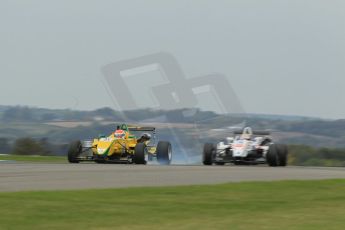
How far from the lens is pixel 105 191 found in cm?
1430

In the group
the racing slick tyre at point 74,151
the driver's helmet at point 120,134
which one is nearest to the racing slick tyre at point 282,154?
the driver's helmet at point 120,134

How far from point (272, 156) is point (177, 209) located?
1791 centimetres

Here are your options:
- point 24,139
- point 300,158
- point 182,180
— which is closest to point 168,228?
point 182,180

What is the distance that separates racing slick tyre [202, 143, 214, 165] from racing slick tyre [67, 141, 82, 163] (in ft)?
16.5

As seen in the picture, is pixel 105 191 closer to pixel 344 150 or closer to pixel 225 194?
pixel 225 194

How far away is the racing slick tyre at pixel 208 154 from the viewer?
3070 centimetres

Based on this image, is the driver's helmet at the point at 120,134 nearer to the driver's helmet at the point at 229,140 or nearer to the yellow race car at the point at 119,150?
the yellow race car at the point at 119,150

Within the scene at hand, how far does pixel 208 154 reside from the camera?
3073 cm

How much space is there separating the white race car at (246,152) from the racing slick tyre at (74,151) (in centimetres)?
507

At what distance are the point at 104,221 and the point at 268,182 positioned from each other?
7.94m

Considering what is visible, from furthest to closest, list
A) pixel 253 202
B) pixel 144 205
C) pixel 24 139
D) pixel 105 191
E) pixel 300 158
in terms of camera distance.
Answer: pixel 24 139 → pixel 300 158 → pixel 105 191 → pixel 253 202 → pixel 144 205

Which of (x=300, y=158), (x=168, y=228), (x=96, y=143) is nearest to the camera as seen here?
(x=168, y=228)

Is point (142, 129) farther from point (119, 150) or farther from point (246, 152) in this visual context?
point (246, 152)

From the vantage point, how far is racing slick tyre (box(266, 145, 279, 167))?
2941cm
